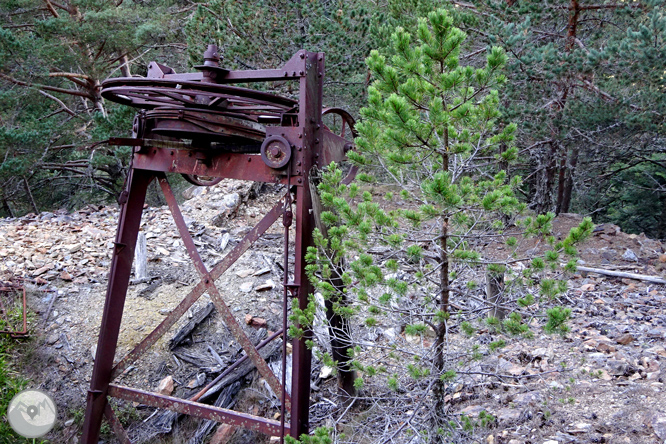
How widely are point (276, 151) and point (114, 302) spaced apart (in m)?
1.74

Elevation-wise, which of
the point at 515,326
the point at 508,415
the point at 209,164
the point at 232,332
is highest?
the point at 209,164

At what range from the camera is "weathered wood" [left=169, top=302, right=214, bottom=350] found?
16.8 feet

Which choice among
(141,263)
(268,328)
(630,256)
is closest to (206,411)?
(268,328)

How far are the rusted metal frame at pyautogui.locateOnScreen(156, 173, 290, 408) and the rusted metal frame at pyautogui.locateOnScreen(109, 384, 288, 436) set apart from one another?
203 millimetres

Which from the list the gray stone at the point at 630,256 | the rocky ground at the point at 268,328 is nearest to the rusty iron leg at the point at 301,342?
the rocky ground at the point at 268,328

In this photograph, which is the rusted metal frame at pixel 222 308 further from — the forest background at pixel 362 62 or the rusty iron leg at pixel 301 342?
the forest background at pixel 362 62

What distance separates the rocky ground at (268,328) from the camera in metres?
3.32

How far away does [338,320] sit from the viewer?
358 centimetres

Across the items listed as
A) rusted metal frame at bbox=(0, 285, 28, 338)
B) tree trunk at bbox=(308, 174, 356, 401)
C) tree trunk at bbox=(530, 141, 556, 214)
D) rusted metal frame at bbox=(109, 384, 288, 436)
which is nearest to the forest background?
tree trunk at bbox=(530, 141, 556, 214)

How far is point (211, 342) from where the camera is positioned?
17.1 feet

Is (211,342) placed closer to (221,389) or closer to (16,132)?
(221,389)
